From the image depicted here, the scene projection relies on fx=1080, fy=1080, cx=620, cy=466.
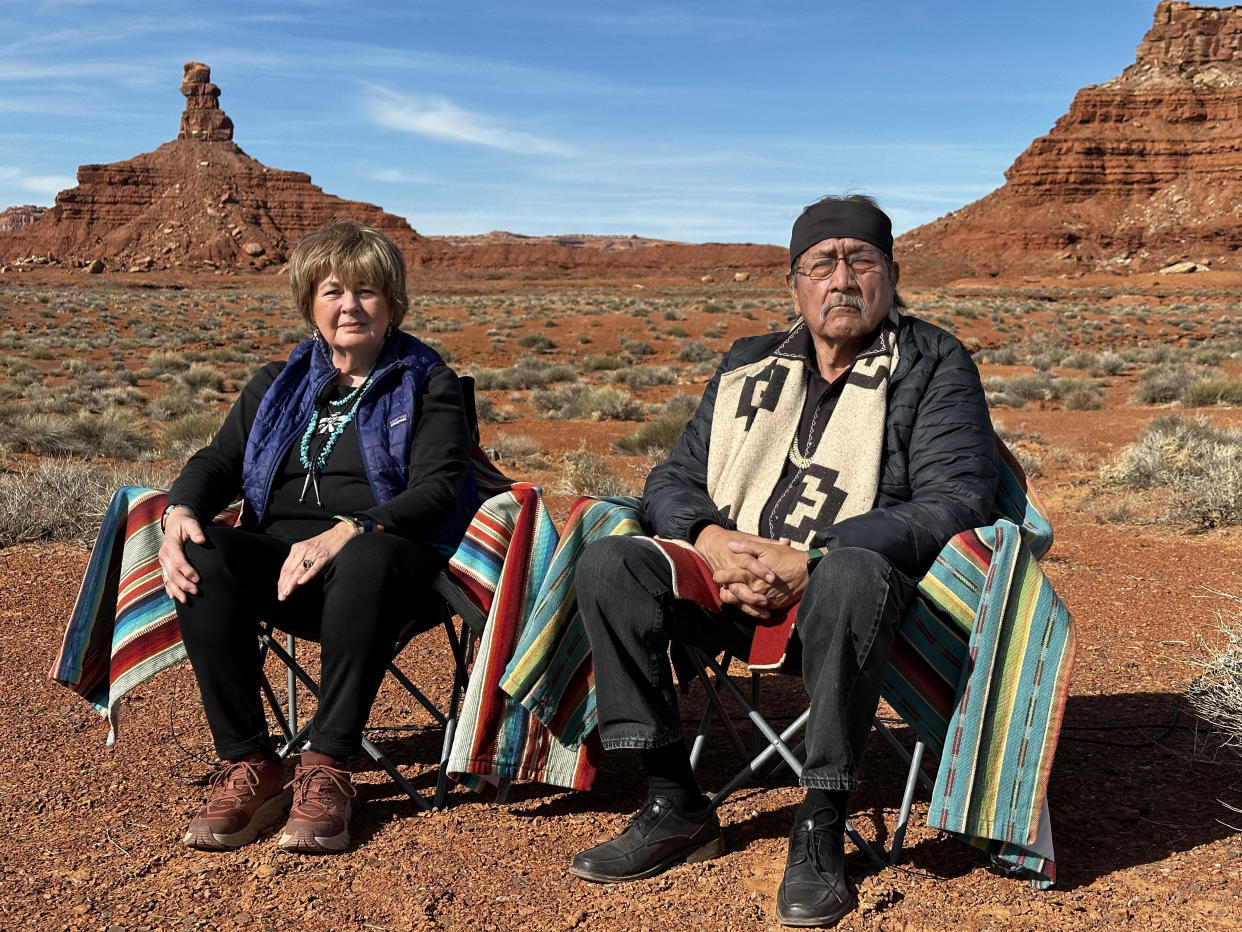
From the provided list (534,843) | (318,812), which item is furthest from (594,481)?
(318,812)

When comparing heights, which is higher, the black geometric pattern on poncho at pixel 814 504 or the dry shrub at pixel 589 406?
the black geometric pattern on poncho at pixel 814 504

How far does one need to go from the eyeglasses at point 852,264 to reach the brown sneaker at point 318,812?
6.21 feet

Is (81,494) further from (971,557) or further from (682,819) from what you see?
(971,557)

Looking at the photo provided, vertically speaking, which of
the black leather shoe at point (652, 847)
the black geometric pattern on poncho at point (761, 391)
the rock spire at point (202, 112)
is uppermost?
the rock spire at point (202, 112)

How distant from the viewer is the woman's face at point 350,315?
3.16 metres

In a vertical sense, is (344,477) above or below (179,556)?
above

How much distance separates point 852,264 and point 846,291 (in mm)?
89

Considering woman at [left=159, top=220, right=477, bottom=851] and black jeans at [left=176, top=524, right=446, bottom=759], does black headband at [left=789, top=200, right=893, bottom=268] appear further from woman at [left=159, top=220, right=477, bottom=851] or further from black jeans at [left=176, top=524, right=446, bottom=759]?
black jeans at [left=176, top=524, right=446, bottom=759]

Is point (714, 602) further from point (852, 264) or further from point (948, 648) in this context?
point (852, 264)

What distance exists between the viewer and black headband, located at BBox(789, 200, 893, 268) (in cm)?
304

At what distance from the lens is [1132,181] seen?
75.7 m

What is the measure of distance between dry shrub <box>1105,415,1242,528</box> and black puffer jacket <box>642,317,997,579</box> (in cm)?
495

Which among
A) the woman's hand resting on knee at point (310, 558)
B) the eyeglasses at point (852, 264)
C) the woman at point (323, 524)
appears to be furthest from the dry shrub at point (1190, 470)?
the woman's hand resting on knee at point (310, 558)

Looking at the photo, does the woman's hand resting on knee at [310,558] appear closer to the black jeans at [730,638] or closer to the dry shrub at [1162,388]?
the black jeans at [730,638]
